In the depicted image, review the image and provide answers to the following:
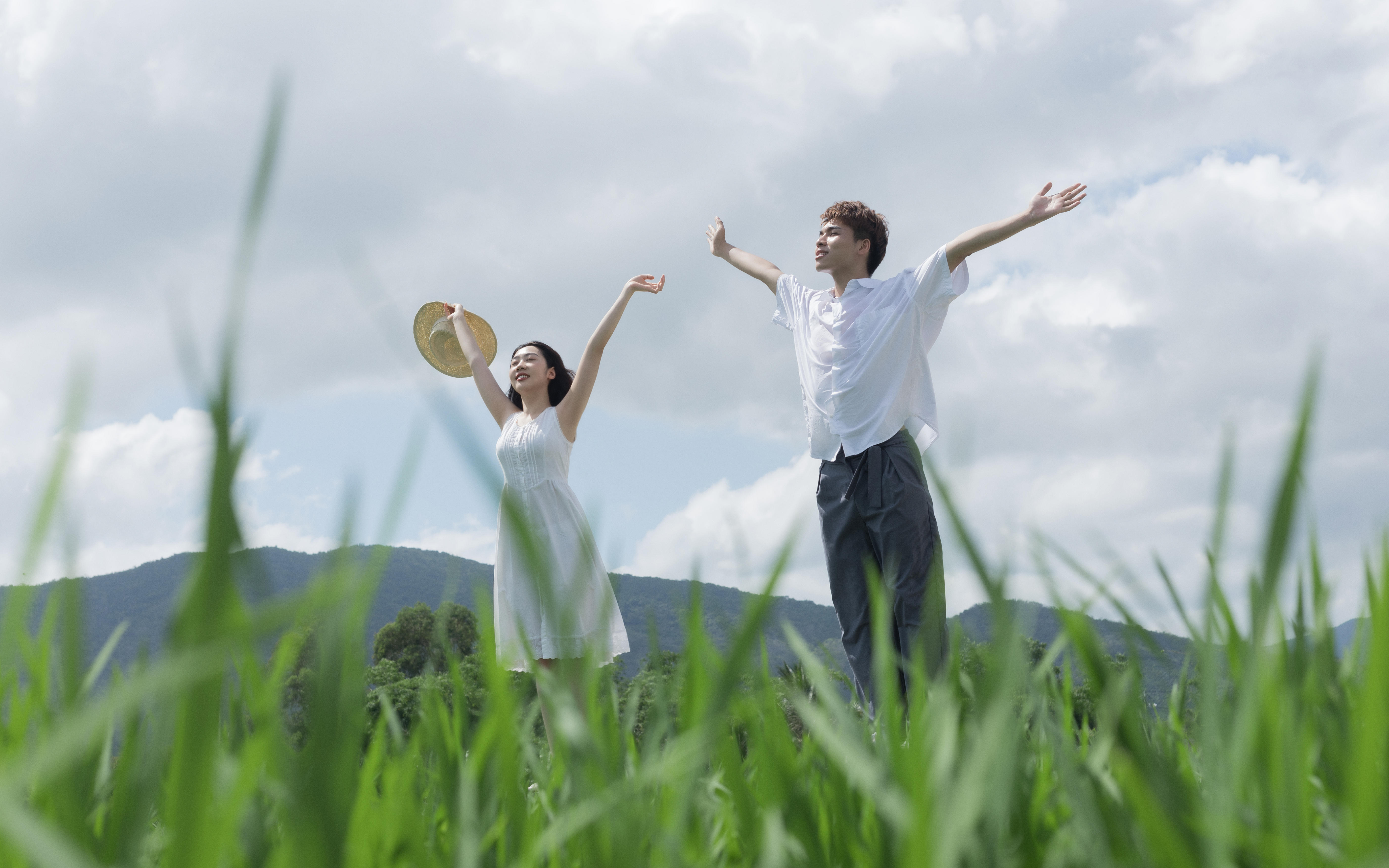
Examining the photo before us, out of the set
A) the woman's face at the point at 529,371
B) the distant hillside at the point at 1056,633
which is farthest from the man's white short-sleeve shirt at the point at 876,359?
the distant hillside at the point at 1056,633

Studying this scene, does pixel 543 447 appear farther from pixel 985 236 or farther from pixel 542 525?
pixel 985 236

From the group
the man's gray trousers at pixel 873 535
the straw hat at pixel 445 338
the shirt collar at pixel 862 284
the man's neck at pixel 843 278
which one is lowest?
the man's gray trousers at pixel 873 535

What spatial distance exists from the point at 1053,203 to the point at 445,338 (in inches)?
141

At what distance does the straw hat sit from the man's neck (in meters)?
2.22

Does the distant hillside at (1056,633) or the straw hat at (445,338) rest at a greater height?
the straw hat at (445,338)

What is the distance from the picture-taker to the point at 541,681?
0.86m


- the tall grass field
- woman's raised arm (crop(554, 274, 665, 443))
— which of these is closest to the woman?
woman's raised arm (crop(554, 274, 665, 443))

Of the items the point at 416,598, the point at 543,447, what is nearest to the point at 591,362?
the point at 543,447

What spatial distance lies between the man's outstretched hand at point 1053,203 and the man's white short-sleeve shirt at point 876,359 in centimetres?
38

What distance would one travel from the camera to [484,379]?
509 cm

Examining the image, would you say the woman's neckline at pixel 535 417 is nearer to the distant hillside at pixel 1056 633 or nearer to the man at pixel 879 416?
the man at pixel 879 416

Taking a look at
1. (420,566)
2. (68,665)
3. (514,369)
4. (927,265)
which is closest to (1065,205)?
(927,265)

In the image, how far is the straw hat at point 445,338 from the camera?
5664 millimetres

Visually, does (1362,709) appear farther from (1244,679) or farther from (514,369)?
(514,369)
